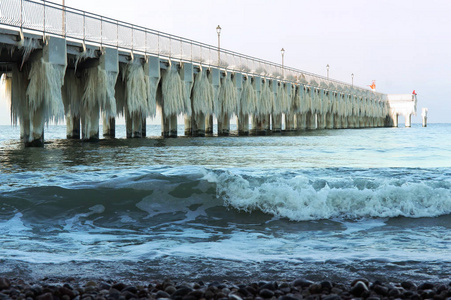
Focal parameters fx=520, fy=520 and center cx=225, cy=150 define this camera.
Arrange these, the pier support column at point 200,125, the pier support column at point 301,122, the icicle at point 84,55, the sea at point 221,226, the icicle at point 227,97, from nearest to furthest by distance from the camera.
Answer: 1. the sea at point 221,226
2. the icicle at point 84,55
3. the pier support column at point 200,125
4. the icicle at point 227,97
5. the pier support column at point 301,122

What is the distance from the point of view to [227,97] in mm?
35594

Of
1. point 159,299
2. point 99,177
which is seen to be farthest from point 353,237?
point 99,177

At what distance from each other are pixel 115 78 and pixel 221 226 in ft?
57.7

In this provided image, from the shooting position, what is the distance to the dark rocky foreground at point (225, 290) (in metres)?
4.00

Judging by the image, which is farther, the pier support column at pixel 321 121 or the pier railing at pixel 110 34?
the pier support column at pixel 321 121

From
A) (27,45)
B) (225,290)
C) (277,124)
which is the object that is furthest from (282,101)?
(225,290)

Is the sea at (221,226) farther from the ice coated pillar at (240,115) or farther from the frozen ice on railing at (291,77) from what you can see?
the frozen ice on railing at (291,77)

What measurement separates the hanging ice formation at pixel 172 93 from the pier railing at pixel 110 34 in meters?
1.17

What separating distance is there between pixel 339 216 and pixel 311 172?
4392 mm

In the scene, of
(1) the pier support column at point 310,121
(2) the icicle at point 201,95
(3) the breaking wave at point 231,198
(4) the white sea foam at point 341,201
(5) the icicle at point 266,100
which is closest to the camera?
(4) the white sea foam at point 341,201

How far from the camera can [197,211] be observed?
27.7 ft

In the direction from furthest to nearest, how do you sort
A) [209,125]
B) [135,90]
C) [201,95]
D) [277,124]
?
[277,124] → [209,125] → [201,95] → [135,90]

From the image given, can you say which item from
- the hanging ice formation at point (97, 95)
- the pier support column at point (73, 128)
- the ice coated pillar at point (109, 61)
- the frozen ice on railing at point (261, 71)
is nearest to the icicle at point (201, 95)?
the pier support column at point (73, 128)

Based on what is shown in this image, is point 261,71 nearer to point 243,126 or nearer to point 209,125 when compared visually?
point 243,126
